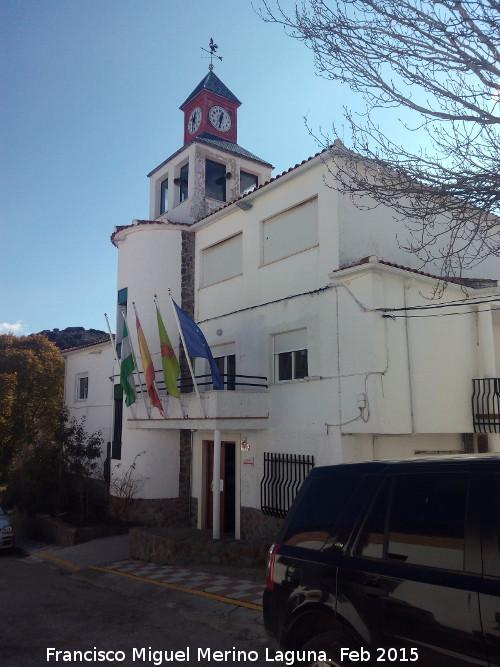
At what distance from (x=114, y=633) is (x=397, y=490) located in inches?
203

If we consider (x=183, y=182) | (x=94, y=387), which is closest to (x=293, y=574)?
(x=183, y=182)

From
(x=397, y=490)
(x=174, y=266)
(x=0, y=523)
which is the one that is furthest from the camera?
(x=174, y=266)

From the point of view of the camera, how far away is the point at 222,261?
15.5 meters

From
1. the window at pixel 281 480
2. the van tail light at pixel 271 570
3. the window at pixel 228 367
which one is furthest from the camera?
A: the window at pixel 228 367

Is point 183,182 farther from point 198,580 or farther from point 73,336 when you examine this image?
point 73,336

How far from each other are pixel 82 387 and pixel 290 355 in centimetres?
1356

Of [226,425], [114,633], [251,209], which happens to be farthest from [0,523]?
[251,209]

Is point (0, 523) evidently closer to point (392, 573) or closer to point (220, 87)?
point (392, 573)

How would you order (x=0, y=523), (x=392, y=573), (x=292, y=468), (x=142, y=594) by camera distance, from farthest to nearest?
(x=0, y=523)
(x=292, y=468)
(x=142, y=594)
(x=392, y=573)

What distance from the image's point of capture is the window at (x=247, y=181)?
19.0 meters

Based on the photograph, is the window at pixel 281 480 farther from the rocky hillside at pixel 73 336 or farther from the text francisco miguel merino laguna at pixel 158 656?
the rocky hillside at pixel 73 336

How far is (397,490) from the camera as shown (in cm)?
380

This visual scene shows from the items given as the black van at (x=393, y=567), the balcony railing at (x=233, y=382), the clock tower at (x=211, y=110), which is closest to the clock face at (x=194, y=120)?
the clock tower at (x=211, y=110)

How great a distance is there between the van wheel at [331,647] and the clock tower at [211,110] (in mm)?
18293
